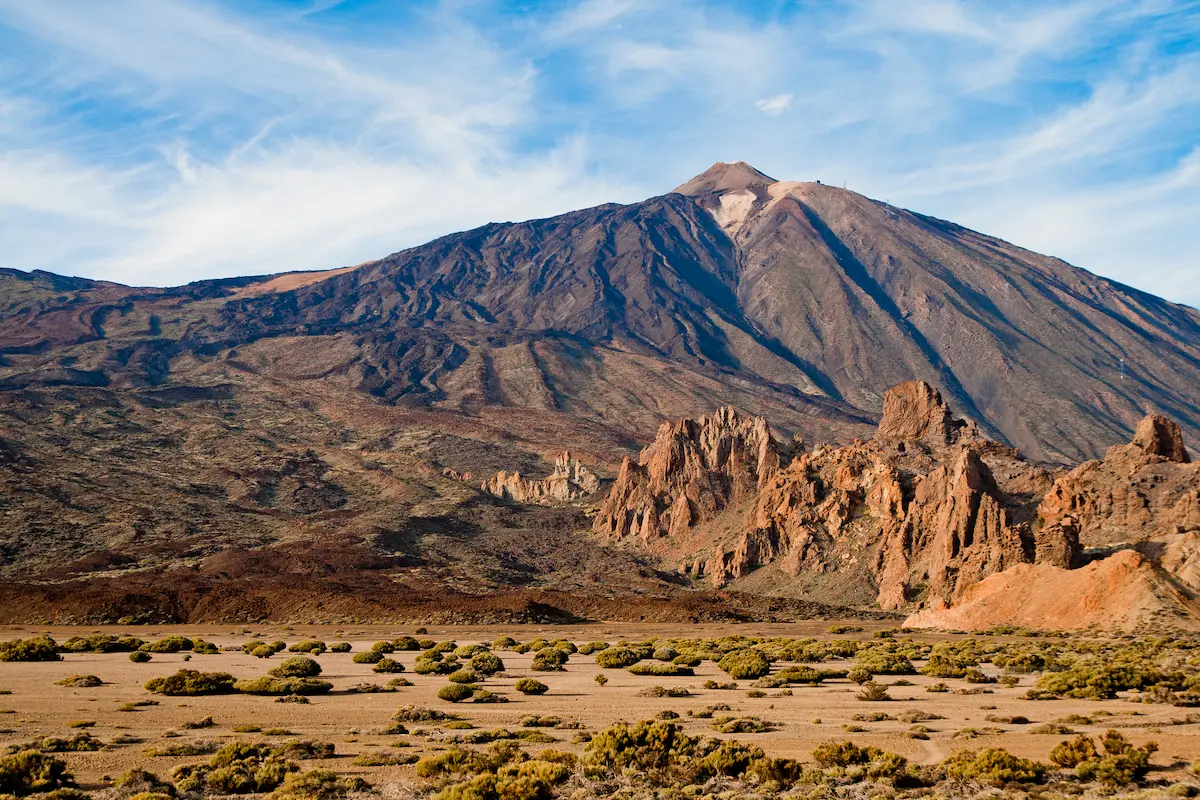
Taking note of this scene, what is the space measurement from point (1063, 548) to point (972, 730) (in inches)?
1691

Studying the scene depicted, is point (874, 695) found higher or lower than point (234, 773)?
lower

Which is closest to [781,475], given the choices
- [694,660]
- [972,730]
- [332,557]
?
[332,557]

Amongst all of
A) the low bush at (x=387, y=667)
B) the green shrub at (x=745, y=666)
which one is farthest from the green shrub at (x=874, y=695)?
the low bush at (x=387, y=667)

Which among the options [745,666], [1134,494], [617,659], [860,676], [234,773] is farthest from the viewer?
[1134,494]

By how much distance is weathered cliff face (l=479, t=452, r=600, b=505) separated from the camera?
480ft

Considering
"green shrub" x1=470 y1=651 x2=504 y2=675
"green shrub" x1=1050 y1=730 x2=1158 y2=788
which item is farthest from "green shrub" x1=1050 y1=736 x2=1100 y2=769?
"green shrub" x1=470 y1=651 x2=504 y2=675

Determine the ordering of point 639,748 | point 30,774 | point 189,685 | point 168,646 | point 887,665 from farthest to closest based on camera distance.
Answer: point 168,646
point 887,665
point 189,685
point 639,748
point 30,774

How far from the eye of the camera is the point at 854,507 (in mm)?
86500

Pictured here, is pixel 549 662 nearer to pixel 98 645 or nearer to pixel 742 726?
pixel 742 726

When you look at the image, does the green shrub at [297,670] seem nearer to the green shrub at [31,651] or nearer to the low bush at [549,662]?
the low bush at [549,662]

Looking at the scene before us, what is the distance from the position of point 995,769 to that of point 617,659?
24.7 meters

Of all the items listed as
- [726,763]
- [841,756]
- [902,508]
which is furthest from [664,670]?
[902,508]

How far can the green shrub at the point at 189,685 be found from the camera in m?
30.6

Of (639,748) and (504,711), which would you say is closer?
(639,748)
